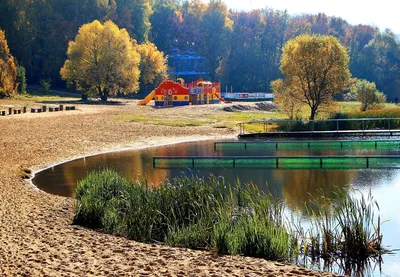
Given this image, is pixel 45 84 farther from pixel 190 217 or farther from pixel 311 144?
pixel 190 217

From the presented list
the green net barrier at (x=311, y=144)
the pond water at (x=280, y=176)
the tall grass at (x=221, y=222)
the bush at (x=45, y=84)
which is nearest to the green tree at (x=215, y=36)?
the bush at (x=45, y=84)

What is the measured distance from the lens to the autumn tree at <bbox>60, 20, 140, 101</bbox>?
54.6 m

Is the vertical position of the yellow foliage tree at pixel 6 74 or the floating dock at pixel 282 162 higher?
the yellow foliage tree at pixel 6 74

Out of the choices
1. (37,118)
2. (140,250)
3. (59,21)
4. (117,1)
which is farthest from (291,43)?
(117,1)

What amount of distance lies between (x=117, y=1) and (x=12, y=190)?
231ft

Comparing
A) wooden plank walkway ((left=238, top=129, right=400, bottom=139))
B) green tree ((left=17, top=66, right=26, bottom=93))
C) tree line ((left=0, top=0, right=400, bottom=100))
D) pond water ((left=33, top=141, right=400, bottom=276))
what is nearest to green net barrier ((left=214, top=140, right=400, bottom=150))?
pond water ((left=33, top=141, right=400, bottom=276))

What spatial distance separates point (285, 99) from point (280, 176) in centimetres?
1740

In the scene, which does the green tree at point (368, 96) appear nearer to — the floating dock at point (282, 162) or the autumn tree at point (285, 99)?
the autumn tree at point (285, 99)

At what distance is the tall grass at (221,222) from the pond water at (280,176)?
3.23 ft

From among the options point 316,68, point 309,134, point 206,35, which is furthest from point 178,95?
point 206,35

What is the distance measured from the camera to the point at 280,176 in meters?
18.2

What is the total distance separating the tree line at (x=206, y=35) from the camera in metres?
70.8

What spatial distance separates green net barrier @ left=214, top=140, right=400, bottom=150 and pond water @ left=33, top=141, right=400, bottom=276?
92 cm

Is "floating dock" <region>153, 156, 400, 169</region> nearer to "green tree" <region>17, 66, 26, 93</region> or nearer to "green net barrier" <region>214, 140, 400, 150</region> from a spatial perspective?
"green net barrier" <region>214, 140, 400, 150</region>
